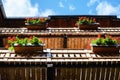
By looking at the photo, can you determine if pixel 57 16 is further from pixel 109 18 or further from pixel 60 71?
pixel 60 71

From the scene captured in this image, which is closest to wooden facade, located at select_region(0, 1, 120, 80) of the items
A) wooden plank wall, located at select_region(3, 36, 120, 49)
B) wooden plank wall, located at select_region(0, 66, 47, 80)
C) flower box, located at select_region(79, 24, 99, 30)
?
wooden plank wall, located at select_region(0, 66, 47, 80)

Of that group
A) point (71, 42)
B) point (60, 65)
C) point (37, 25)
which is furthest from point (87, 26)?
point (60, 65)

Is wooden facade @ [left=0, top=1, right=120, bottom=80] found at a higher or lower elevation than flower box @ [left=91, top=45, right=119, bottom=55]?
lower

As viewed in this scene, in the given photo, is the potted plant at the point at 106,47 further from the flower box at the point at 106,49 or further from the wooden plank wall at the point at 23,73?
the wooden plank wall at the point at 23,73

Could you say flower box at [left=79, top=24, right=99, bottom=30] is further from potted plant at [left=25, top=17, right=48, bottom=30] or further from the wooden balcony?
the wooden balcony

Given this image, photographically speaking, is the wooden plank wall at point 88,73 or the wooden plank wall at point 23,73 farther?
the wooden plank wall at point 88,73

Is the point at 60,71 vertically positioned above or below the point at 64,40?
below

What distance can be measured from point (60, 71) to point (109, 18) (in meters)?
8.25

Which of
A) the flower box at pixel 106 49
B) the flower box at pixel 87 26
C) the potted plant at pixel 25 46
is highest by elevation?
the flower box at pixel 87 26

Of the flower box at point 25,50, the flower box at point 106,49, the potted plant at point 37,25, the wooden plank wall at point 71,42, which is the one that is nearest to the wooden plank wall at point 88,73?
the flower box at point 106,49

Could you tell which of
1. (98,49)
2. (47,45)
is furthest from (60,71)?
(47,45)

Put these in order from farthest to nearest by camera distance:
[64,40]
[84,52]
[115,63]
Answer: [64,40]
[84,52]
[115,63]

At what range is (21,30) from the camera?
54.5 feet

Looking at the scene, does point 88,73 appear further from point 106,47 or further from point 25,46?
point 25,46
